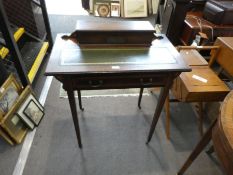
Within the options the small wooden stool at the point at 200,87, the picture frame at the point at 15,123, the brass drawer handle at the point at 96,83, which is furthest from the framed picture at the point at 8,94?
the small wooden stool at the point at 200,87

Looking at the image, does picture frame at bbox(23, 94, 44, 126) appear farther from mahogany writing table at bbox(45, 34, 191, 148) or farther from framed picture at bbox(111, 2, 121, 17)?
framed picture at bbox(111, 2, 121, 17)

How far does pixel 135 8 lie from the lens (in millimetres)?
3486

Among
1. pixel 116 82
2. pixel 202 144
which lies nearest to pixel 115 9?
pixel 116 82

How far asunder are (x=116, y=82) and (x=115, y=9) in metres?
2.80

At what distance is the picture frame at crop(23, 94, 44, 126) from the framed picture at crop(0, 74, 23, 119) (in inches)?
4.6

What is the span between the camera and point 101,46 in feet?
3.73

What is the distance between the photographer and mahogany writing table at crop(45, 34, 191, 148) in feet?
3.14

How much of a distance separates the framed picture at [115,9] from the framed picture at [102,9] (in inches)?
3.0

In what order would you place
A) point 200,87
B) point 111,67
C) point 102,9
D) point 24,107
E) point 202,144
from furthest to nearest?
1. point 102,9
2. point 24,107
3. point 200,87
4. point 202,144
5. point 111,67

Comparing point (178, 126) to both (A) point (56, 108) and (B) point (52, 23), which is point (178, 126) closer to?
(A) point (56, 108)

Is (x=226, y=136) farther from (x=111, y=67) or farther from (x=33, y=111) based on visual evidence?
(x=33, y=111)

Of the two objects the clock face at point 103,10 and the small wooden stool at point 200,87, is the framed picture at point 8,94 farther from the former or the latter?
the clock face at point 103,10

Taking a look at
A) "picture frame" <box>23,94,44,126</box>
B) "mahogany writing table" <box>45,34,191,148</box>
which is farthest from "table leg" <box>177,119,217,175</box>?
"picture frame" <box>23,94,44,126</box>

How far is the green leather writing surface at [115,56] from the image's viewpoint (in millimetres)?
1023
